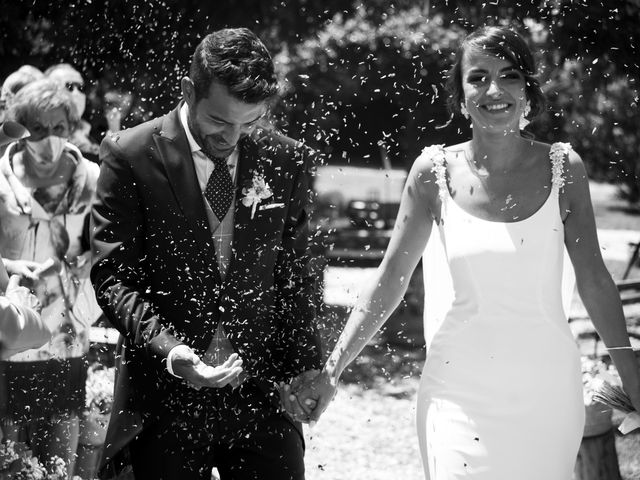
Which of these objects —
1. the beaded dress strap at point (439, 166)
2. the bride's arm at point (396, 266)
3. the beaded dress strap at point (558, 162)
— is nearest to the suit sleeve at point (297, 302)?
the bride's arm at point (396, 266)

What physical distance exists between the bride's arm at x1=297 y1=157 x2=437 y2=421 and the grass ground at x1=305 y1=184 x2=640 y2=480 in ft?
3.95

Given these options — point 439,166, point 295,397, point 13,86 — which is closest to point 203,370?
point 295,397

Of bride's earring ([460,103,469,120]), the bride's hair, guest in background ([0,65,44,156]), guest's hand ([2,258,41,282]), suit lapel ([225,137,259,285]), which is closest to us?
suit lapel ([225,137,259,285])

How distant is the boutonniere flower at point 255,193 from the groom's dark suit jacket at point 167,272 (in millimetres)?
17

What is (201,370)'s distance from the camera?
293 centimetres

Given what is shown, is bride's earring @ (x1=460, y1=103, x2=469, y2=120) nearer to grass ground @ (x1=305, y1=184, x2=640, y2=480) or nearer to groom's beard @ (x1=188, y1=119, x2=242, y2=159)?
groom's beard @ (x1=188, y1=119, x2=242, y2=159)

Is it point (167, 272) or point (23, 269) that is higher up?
point (167, 272)

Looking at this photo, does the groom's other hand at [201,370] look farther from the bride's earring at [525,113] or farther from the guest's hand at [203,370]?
the bride's earring at [525,113]

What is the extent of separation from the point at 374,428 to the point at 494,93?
511 cm

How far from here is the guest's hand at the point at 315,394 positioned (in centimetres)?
325

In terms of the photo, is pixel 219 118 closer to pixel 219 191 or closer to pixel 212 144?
pixel 212 144

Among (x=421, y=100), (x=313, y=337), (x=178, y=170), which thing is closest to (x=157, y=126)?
(x=178, y=170)

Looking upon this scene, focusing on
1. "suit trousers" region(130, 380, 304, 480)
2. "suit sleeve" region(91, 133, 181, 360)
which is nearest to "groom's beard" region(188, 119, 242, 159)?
"suit sleeve" region(91, 133, 181, 360)

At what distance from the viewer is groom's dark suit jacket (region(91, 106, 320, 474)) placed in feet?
10.2
